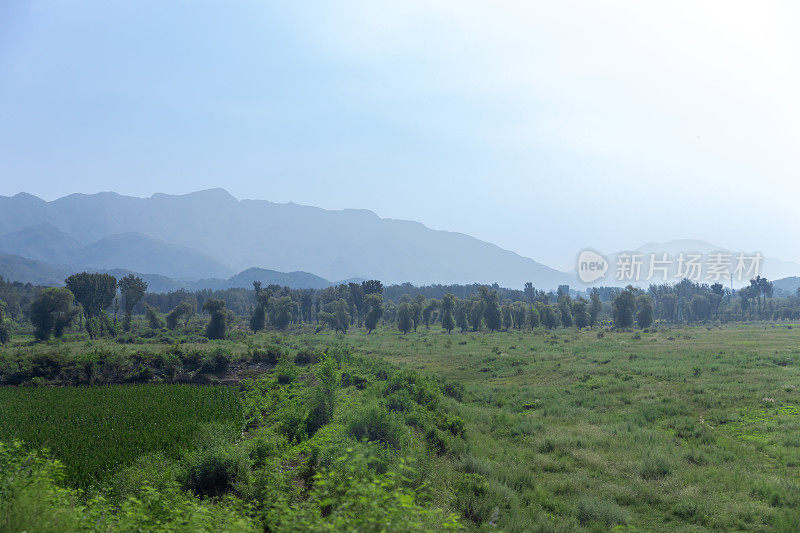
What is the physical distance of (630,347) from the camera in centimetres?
5181

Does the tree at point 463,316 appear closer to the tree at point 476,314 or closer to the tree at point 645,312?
the tree at point 476,314

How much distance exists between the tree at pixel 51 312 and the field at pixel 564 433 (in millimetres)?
40072

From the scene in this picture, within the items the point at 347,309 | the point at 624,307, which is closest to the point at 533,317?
the point at 624,307

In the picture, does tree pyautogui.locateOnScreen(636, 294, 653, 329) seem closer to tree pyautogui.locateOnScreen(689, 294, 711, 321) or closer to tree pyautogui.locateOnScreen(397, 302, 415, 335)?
tree pyautogui.locateOnScreen(689, 294, 711, 321)

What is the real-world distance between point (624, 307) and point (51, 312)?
107 meters

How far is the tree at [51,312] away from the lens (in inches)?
2392

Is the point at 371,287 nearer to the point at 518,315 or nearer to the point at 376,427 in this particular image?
the point at 518,315

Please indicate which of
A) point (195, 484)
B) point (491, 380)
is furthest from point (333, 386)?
point (491, 380)

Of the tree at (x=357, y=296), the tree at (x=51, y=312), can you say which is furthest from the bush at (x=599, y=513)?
the tree at (x=357, y=296)

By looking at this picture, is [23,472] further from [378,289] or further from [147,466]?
[378,289]

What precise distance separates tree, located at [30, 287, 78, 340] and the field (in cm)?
4007

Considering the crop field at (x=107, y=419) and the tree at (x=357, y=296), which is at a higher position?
the tree at (x=357, y=296)

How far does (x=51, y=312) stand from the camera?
61906 millimetres

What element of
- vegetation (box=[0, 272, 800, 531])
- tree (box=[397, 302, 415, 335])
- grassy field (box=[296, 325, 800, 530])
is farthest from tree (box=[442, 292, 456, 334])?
grassy field (box=[296, 325, 800, 530])
